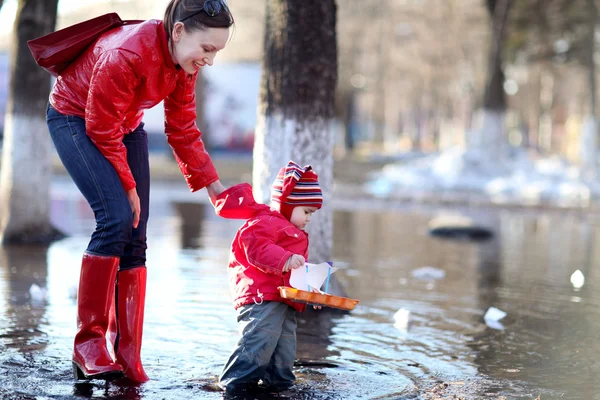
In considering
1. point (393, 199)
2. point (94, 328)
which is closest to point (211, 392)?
point (94, 328)

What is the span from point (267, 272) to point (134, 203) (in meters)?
0.65

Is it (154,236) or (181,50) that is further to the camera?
(154,236)

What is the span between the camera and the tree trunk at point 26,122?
9.31m

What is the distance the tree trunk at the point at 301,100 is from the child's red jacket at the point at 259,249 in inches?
92.7

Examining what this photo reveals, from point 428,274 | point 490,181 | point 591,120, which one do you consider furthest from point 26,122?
Result: point 591,120

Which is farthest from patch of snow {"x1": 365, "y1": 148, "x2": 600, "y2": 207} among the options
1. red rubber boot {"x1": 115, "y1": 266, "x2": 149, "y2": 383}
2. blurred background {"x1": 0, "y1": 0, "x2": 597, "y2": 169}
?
red rubber boot {"x1": 115, "y1": 266, "x2": 149, "y2": 383}

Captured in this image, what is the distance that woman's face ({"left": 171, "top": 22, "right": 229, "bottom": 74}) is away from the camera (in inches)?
158

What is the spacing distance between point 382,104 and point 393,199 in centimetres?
4840

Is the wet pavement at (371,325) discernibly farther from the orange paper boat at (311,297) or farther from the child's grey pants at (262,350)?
the orange paper boat at (311,297)

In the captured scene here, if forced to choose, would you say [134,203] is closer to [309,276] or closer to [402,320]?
[309,276]

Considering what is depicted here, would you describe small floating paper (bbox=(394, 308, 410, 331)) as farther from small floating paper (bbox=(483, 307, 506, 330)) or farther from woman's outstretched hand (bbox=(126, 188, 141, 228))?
woman's outstretched hand (bbox=(126, 188, 141, 228))

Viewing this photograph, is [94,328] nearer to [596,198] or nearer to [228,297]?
[228,297]

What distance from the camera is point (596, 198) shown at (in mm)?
20172

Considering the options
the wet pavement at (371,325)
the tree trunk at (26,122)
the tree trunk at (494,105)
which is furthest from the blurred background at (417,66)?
the wet pavement at (371,325)
